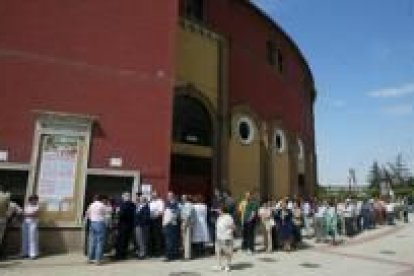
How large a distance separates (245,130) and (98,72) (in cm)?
958

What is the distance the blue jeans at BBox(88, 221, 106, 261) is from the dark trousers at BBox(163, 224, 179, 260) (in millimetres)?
1557

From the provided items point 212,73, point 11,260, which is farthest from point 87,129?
point 212,73

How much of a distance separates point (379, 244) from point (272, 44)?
12135 millimetres

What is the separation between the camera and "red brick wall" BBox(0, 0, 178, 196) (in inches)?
608

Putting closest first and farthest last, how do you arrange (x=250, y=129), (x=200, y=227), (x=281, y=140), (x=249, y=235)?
(x=200, y=227), (x=249, y=235), (x=250, y=129), (x=281, y=140)

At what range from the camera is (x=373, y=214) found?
92.8 ft

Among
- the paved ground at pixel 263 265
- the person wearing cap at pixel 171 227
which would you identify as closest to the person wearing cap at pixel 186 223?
the person wearing cap at pixel 171 227

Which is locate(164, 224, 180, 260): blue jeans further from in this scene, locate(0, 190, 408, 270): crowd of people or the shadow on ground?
the shadow on ground

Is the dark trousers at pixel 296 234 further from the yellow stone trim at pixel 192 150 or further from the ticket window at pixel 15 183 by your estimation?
the ticket window at pixel 15 183

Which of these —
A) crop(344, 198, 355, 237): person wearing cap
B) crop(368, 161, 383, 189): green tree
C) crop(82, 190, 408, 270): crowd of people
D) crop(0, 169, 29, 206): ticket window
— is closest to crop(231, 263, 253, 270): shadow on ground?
crop(82, 190, 408, 270): crowd of people

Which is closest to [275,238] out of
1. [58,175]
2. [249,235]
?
[249,235]

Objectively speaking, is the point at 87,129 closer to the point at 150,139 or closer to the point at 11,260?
the point at 150,139

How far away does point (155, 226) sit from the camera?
50.3 feet

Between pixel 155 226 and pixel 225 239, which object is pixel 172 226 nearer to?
pixel 155 226
